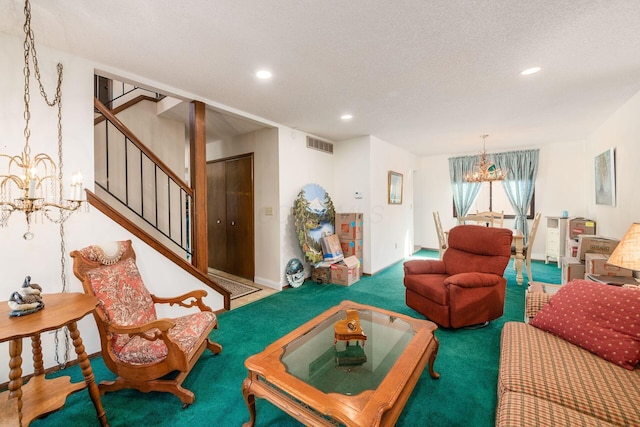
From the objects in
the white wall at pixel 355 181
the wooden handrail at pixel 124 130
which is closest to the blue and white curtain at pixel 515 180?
the white wall at pixel 355 181

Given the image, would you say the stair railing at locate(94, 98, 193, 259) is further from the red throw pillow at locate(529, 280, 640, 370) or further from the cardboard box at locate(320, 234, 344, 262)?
the red throw pillow at locate(529, 280, 640, 370)

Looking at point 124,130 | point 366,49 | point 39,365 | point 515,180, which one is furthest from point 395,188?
point 39,365

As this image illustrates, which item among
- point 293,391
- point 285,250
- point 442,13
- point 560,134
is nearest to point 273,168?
point 285,250

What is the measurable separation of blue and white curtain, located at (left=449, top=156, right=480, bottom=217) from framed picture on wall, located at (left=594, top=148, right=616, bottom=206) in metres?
2.03

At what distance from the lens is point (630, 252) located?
1.66 metres

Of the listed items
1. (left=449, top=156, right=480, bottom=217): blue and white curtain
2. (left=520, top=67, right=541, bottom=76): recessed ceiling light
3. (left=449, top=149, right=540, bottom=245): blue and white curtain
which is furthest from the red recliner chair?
(left=449, top=156, right=480, bottom=217): blue and white curtain

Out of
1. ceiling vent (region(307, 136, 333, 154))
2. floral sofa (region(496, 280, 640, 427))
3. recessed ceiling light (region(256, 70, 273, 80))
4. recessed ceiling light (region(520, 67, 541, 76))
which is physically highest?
recessed ceiling light (region(256, 70, 273, 80))

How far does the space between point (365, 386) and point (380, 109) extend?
10.0 ft

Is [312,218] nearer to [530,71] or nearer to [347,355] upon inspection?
[347,355]

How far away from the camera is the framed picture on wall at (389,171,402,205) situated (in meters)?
5.34

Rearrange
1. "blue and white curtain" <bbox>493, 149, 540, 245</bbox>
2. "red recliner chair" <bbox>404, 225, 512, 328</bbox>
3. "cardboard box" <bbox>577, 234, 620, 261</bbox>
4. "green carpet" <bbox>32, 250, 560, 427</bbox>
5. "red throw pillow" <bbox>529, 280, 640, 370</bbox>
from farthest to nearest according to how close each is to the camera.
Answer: "blue and white curtain" <bbox>493, 149, 540, 245</bbox>, "cardboard box" <bbox>577, 234, 620, 261</bbox>, "red recliner chair" <bbox>404, 225, 512, 328</bbox>, "green carpet" <bbox>32, 250, 560, 427</bbox>, "red throw pillow" <bbox>529, 280, 640, 370</bbox>

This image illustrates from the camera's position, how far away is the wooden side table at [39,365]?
52.6 inches

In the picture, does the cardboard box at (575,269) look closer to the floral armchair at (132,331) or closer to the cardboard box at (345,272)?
the cardboard box at (345,272)

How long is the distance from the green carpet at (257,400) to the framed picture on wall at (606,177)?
206cm
